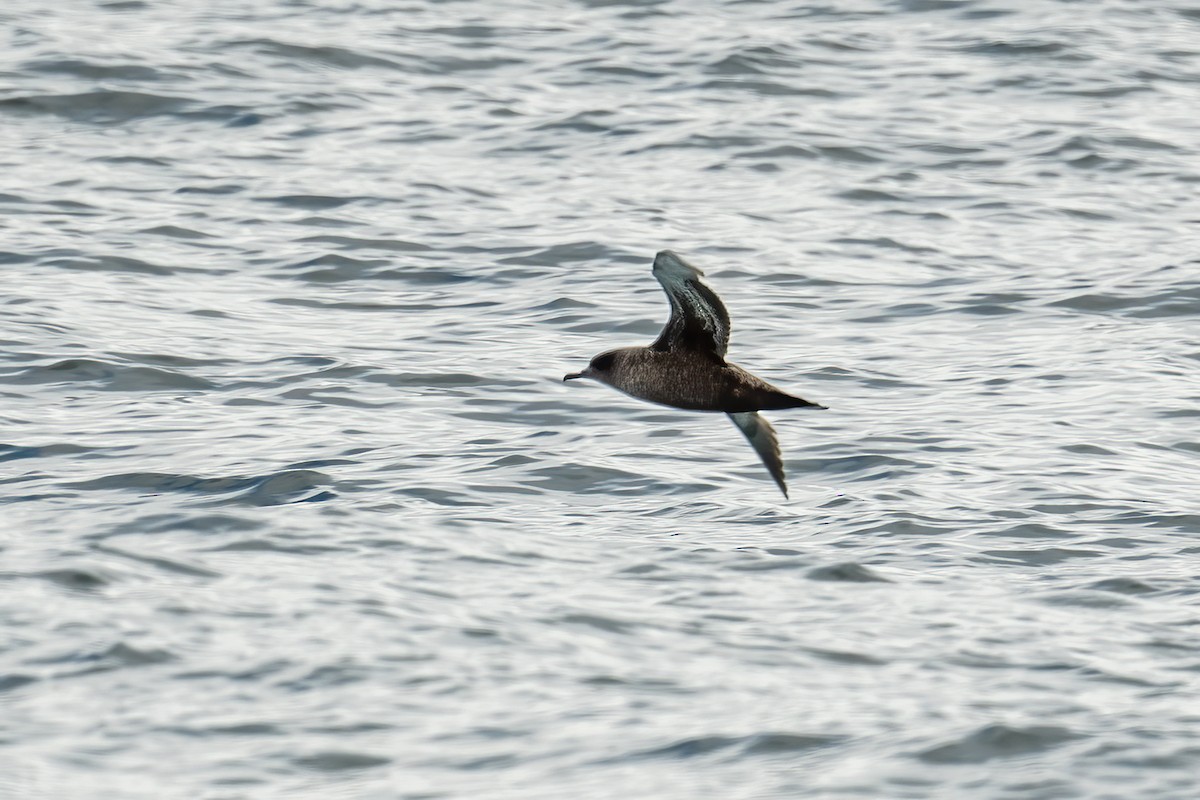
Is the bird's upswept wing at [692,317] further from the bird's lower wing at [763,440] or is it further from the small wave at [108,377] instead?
the small wave at [108,377]

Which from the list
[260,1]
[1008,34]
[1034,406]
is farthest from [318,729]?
[260,1]

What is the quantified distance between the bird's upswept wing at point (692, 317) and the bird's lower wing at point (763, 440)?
1198 millimetres

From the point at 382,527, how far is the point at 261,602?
129 centimetres

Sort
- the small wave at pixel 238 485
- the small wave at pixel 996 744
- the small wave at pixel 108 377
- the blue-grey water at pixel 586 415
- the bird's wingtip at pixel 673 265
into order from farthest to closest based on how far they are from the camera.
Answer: the small wave at pixel 108 377 < the small wave at pixel 238 485 < the bird's wingtip at pixel 673 265 < the blue-grey water at pixel 586 415 < the small wave at pixel 996 744

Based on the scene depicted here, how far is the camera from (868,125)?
20531 millimetres

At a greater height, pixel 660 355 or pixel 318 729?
pixel 660 355

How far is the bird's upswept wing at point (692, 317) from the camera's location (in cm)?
924

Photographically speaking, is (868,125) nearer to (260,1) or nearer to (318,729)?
(260,1)

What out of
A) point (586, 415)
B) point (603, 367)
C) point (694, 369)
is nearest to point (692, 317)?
point (694, 369)

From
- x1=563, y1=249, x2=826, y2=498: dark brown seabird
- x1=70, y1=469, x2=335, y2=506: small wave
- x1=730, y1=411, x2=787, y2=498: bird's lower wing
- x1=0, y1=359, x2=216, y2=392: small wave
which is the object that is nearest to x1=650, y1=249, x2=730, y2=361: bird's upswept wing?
x1=563, y1=249, x2=826, y2=498: dark brown seabird

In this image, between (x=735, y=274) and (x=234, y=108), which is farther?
(x=234, y=108)

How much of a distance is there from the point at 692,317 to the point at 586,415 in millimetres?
3556

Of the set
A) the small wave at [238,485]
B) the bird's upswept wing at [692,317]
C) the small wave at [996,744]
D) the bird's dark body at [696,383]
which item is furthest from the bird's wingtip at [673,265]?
the small wave at [238,485]

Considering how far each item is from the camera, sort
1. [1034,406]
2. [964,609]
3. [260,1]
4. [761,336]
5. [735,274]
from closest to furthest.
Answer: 1. [964,609]
2. [1034,406]
3. [761,336]
4. [735,274]
5. [260,1]
